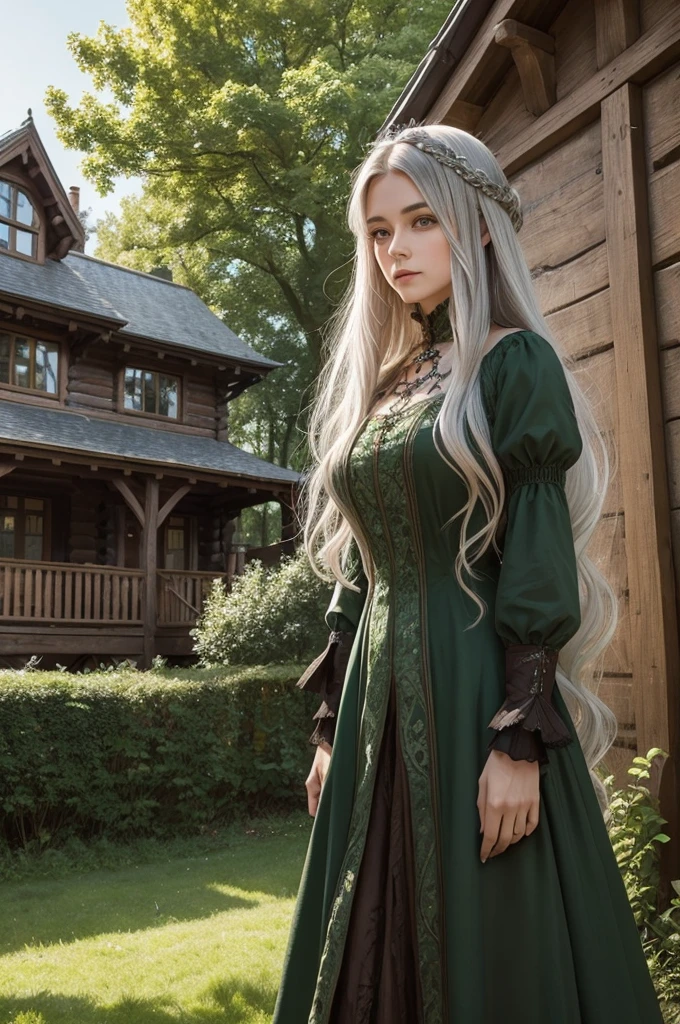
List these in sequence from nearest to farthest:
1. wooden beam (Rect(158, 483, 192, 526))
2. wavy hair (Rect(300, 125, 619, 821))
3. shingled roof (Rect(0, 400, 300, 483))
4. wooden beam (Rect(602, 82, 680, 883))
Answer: wavy hair (Rect(300, 125, 619, 821)) → wooden beam (Rect(602, 82, 680, 883)) → shingled roof (Rect(0, 400, 300, 483)) → wooden beam (Rect(158, 483, 192, 526))

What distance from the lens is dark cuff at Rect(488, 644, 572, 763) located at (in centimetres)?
178

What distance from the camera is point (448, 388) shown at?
213 cm

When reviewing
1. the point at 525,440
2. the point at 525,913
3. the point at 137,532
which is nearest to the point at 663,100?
the point at 525,440

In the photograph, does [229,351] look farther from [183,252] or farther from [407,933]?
[407,933]

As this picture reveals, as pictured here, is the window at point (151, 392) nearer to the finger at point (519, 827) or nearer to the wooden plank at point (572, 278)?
the wooden plank at point (572, 278)

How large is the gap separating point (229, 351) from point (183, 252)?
11.5 meters

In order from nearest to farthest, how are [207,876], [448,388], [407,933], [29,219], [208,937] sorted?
1. [407,933]
2. [448,388]
3. [208,937]
4. [207,876]
5. [29,219]

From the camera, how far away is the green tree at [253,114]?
62.8 feet

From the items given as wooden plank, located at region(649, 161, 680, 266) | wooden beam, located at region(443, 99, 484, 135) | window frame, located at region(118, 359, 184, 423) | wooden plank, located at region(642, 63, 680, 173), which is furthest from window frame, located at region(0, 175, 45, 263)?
wooden plank, located at region(649, 161, 680, 266)

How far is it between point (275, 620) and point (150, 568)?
13.3ft

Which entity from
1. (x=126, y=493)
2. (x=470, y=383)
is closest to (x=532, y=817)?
(x=470, y=383)

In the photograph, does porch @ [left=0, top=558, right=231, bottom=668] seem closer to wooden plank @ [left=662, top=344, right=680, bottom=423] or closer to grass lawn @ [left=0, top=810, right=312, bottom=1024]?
grass lawn @ [left=0, top=810, right=312, bottom=1024]

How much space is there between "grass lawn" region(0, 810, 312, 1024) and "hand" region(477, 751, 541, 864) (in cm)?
259

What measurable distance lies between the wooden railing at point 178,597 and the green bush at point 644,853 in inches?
484
